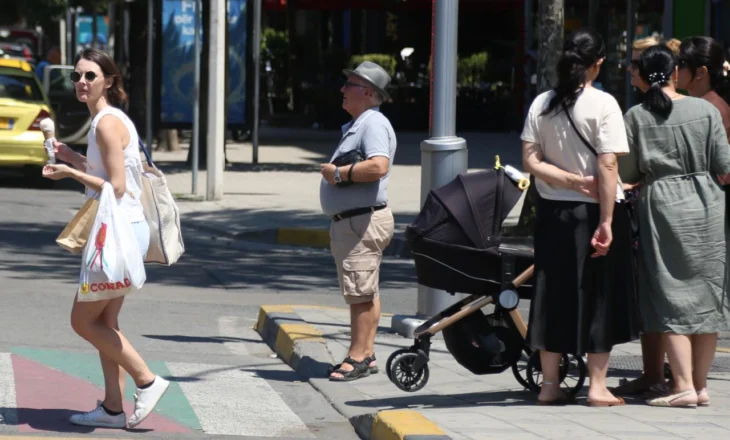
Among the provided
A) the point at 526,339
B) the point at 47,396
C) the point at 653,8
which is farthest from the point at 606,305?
the point at 653,8

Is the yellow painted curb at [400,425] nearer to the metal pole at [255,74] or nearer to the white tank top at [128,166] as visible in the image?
the white tank top at [128,166]

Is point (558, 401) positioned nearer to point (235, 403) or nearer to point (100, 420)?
point (235, 403)

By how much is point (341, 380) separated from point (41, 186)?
12.4 m

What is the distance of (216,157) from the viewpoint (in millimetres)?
16812

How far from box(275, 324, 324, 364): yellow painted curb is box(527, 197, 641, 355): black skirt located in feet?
7.99

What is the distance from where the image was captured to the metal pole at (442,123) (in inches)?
330

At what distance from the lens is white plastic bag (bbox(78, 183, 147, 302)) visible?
5.85 meters

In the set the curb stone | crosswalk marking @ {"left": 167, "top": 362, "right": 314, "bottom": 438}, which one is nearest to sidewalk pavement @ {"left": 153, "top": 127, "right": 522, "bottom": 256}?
the curb stone

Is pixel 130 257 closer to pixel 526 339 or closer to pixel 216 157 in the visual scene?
pixel 526 339

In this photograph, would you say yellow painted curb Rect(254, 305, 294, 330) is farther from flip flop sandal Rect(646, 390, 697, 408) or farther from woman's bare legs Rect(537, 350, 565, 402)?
flip flop sandal Rect(646, 390, 697, 408)

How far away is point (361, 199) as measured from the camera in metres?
7.25

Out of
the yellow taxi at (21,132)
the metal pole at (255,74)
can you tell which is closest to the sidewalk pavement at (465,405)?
Answer: the yellow taxi at (21,132)

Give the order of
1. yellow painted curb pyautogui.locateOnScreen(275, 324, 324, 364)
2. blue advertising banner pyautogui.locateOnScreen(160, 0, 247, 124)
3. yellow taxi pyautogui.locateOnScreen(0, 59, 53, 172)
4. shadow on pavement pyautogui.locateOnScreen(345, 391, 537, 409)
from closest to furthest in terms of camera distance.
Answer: shadow on pavement pyautogui.locateOnScreen(345, 391, 537, 409), yellow painted curb pyautogui.locateOnScreen(275, 324, 324, 364), yellow taxi pyautogui.locateOnScreen(0, 59, 53, 172), blue advertising banner pyautogui.locateOnScreen(160, 0, 247, 124)

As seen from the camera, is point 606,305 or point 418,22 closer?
point 606,305
